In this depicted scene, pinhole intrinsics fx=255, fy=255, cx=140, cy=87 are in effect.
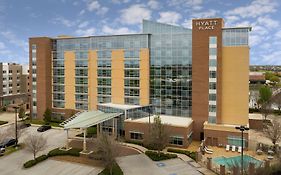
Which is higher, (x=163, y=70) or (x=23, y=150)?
(x=163, y=70)

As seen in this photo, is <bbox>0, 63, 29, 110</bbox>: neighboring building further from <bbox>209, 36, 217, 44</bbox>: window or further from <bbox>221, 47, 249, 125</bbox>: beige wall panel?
<bbox>221, 47, 249, 125</bbox>: beige wall panel

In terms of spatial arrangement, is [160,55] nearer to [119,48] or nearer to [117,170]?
[119,48]

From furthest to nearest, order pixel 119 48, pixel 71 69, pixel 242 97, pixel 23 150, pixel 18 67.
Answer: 1. pixel 18 67
2. pixel 71 69
3. pixel 119 48
4. pixel 242 97
5. pixel 23 150

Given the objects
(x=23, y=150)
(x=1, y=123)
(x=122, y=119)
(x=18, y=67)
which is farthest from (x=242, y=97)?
(x=18, y=67)

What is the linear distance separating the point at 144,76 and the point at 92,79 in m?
12.7

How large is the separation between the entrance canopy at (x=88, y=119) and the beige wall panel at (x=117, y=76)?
6.53 metres

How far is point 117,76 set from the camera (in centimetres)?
5253

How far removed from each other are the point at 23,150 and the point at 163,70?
27.6 metres

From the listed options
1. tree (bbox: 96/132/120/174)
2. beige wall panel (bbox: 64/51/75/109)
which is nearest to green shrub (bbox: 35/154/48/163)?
tree (bbox: 96/132/120/174)

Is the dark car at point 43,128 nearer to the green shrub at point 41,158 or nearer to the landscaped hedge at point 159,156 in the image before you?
the green shrub at point 41,158

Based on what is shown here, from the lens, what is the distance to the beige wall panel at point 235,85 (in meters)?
42.1

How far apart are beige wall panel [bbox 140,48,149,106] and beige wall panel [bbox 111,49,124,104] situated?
14.3ft

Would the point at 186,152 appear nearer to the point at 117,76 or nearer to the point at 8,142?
the point at 117,76

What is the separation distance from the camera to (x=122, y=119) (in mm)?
46438
